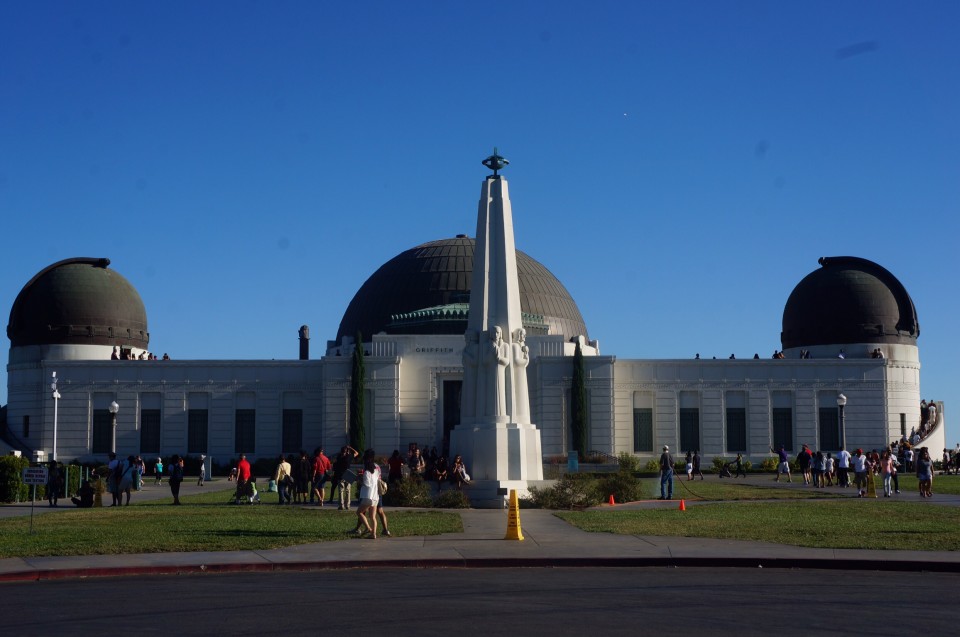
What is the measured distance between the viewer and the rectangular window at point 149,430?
58156 millimetres

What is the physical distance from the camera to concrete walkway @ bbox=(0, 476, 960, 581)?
16469mm

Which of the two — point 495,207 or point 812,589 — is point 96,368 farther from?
point 812,589

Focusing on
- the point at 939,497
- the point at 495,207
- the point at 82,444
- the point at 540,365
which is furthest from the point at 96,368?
the point at 939,497

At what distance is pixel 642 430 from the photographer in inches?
2296

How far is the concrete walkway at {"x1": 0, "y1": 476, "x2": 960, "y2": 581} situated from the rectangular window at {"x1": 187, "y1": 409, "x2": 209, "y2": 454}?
40.0 metres

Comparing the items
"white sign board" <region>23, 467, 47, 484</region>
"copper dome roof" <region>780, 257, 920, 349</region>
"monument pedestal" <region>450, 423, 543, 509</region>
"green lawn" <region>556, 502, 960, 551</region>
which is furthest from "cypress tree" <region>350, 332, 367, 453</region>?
"white sign board" <region>23, 467, 47, 484</region>

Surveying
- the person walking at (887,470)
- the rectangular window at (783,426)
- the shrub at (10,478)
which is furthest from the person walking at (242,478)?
the rectangular window at (783,426)

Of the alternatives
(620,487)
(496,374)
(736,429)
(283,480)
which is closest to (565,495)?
(620,487)

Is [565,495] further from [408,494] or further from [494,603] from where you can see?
[494,603]

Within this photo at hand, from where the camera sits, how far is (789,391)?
59.0 meters

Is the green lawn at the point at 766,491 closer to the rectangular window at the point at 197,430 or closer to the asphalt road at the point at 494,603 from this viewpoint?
the asphalt road at the point at 494,603

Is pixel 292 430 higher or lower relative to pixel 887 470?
higher

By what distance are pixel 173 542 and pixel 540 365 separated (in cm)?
3887

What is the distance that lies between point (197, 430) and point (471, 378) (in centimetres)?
2986
